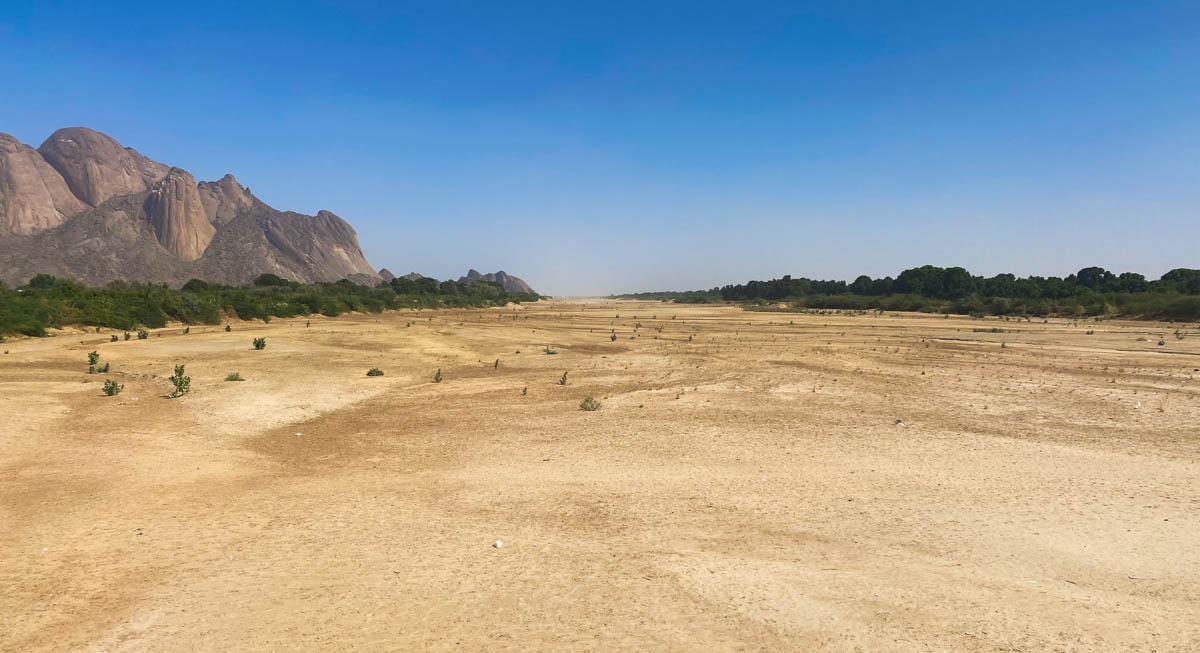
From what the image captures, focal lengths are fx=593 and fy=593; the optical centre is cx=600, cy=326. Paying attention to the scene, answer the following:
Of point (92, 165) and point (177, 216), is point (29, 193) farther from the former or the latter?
point (177, 216)

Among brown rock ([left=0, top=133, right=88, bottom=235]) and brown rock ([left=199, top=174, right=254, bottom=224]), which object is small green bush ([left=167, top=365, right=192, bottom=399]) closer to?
brown rock ([left=0, top=133, right=88, bottom=235])

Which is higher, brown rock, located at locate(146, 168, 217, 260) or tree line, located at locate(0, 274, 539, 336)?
brown rock, located at locate(146, 168, 217, 260)

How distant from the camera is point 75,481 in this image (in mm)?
7824

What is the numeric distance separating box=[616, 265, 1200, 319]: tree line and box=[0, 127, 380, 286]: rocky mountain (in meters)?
114

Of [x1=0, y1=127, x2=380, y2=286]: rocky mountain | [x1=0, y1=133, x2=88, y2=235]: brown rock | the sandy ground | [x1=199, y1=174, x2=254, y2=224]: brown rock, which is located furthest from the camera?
[x1=199, y1=174, x2=254, y2=224]: brown rock

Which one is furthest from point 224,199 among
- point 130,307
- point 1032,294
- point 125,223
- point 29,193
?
point 1032,294

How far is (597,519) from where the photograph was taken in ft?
22.8

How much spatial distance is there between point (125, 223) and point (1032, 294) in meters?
151

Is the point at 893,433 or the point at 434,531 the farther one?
the point at 893,433

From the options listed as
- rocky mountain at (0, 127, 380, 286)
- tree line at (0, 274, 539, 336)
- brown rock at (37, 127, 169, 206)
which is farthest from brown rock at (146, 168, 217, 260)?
tree line at (0, 274, 539, 336)

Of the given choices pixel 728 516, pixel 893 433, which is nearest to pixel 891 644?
pixel 728 516

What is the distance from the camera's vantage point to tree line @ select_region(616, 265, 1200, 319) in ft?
181

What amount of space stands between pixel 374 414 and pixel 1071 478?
1272 centimetres

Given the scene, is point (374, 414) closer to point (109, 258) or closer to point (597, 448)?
point (597, 448)
